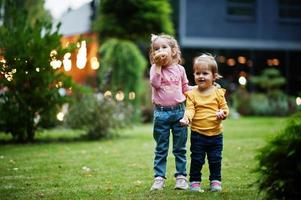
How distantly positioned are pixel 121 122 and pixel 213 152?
7513 mm

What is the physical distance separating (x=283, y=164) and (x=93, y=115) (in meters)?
8.90

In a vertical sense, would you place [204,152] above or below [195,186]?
above

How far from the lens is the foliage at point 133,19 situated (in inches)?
831

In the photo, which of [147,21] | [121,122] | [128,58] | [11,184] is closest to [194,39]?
[147,21]

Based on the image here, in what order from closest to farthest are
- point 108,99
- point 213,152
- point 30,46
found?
point 213,152 → point 30,46 → point 108,99

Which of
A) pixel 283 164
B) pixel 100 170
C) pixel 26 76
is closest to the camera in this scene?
pixel 283 164

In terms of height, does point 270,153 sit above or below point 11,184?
above

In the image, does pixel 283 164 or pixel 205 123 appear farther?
pixel 205 123

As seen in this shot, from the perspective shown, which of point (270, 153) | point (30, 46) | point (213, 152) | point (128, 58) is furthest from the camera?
point (128, 58)

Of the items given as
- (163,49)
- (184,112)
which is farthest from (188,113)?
(163,49)

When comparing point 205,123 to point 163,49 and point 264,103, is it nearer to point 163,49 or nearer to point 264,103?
point 163,49

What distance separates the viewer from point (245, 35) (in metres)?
28.3

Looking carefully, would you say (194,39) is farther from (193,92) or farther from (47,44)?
(193,92)

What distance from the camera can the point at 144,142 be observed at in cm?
1255
